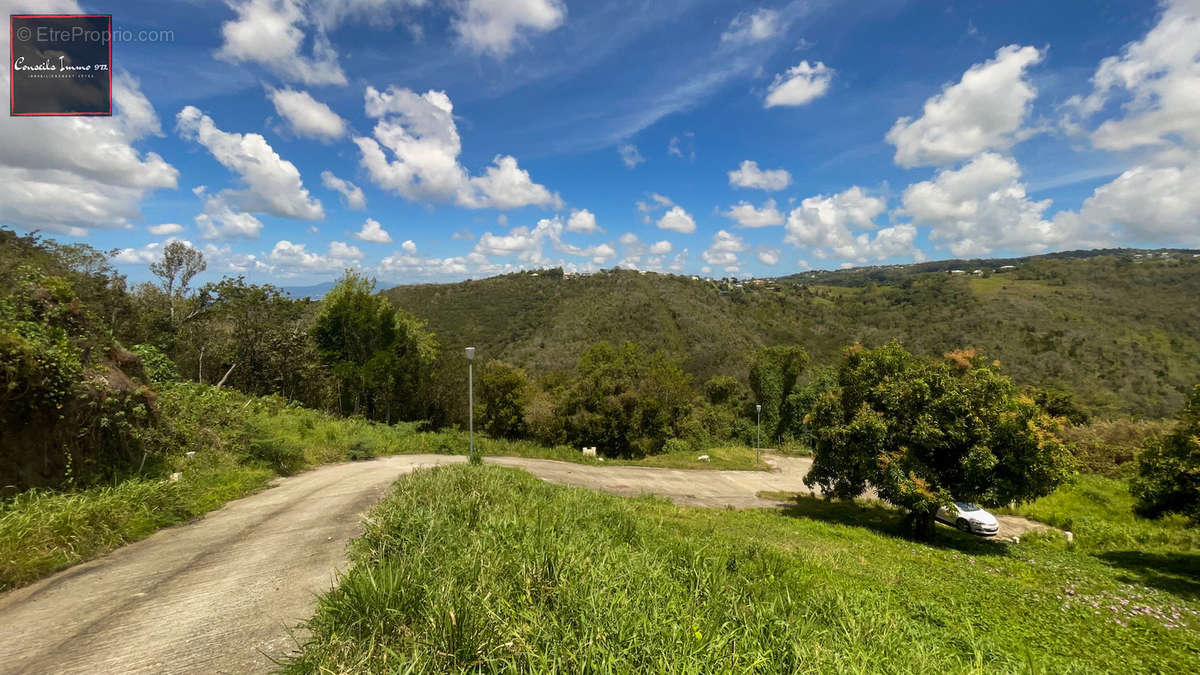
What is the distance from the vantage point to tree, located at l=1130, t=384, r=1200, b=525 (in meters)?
9.33

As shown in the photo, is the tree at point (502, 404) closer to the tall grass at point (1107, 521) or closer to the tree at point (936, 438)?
the tree at point (936, 438)

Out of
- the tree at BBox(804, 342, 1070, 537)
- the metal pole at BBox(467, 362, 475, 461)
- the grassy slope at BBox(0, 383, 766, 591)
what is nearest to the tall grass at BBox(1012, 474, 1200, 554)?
the tree at BBox(804, 342, 1070, 537)

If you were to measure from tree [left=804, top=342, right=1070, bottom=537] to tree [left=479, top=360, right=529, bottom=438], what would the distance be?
2103 cm

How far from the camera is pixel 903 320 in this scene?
93.1 meters

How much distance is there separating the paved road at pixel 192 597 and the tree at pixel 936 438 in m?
11.6

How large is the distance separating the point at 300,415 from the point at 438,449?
198 inches

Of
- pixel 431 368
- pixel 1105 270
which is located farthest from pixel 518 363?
pixel 1105 270

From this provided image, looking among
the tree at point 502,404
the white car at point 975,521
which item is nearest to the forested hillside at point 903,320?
the tree at point 502,404

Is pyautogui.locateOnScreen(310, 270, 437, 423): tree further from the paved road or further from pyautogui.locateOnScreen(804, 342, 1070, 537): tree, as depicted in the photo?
pyautogui.locateOnScreen(804, 342, 1070, 537): tree

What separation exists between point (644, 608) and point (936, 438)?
11.2 metres

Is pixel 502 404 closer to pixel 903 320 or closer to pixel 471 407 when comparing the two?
pixel 471 407

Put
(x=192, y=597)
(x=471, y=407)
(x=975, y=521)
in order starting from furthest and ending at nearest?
1. (x=975, y=521)
2. (x=471, y=407)
3. (x=192, y=597)

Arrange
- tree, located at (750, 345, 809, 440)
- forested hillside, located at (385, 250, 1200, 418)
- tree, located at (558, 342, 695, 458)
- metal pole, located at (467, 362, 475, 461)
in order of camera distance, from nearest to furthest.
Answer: metal pole, located at (467, 362, 475, 461)
tree, located at (558, 342, 695, 458)
tree, located at (750, 345, 809, 440)
forested hillside, located at (385, 250, 1200, 418)

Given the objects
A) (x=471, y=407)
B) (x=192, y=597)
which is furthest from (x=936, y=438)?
(x=192, y=597)
